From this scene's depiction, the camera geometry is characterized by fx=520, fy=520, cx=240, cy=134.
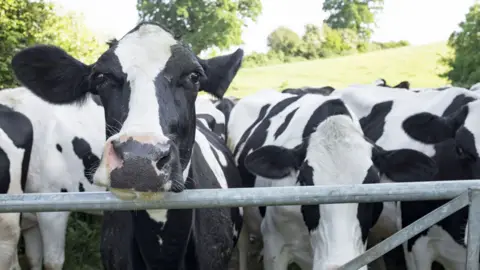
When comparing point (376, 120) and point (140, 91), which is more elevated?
point (140, 91)

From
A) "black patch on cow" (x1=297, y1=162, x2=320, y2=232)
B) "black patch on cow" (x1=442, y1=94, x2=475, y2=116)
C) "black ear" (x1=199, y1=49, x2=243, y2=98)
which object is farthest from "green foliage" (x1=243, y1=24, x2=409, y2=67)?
"black ear" (x1=199, y1=49, x2=243, y2=98)

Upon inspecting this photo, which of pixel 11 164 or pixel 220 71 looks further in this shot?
pixel 11 164

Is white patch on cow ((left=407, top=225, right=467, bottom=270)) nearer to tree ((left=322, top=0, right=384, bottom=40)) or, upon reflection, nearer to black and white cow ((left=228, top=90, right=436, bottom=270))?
black and white cow ((left=228, top=90, right=436, bottom=270))

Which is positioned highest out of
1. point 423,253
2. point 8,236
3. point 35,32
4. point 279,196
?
point 35,32

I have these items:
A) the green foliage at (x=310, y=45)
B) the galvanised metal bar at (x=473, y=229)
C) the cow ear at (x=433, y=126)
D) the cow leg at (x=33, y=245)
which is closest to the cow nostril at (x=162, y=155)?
the galvanised metal bar at (x=473, y=229)

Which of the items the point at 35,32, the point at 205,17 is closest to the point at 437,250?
the point at 35,32

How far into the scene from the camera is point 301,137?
4.25 metres

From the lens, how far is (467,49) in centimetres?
1530

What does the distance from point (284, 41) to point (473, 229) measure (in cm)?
5640

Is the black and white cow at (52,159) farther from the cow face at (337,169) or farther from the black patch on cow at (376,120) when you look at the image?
the black patch on cow at (376,120)

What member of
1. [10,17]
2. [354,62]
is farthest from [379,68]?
[10,17]

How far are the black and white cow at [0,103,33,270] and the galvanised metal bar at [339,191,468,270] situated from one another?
3026 millimetres

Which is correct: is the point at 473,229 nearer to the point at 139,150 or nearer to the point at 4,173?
the point at 139,150

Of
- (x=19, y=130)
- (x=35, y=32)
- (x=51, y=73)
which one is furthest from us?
(x=35, y=32)
